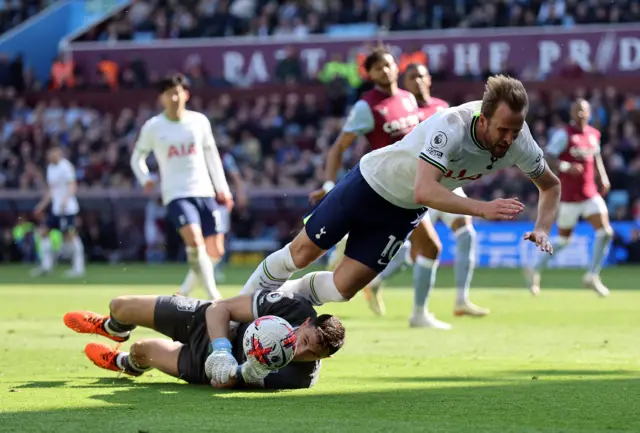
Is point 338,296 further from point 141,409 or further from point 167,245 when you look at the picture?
point 167,245

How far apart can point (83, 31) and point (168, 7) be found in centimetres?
267

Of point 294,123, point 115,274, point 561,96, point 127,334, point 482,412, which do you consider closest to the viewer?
point 482,412

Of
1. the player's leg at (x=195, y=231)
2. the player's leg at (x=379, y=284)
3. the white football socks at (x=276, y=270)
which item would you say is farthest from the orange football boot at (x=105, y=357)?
the player's leg at (x=379, y=284)

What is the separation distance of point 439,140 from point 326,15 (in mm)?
27282

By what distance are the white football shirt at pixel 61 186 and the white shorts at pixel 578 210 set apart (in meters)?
9.98

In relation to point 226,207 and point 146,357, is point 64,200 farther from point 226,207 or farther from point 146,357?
point 146,357

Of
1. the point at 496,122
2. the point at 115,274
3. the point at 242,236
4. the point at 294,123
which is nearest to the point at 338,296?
the point at 496,122

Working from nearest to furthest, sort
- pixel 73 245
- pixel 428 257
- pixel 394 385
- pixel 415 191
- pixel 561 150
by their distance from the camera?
pixel 415 191
pixel 394 385
pixel 428 257
pixel 561 150
pixel 73 245

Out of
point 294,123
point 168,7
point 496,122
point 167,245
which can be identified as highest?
point 496,122

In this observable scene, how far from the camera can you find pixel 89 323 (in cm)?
828

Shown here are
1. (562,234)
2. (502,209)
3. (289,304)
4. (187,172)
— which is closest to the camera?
(502,209)

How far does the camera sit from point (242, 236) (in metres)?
30.0

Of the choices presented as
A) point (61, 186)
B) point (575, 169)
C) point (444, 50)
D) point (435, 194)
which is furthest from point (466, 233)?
point (444, 50)

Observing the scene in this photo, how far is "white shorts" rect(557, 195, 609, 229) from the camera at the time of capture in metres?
18.1
